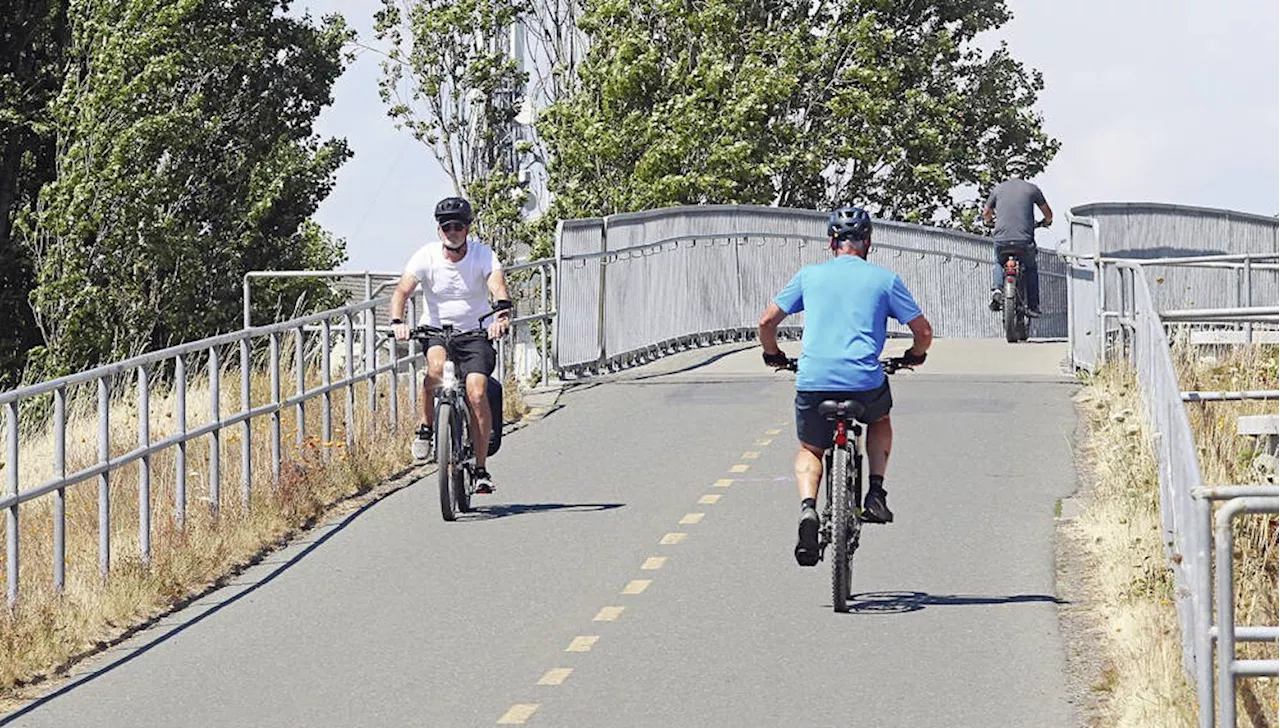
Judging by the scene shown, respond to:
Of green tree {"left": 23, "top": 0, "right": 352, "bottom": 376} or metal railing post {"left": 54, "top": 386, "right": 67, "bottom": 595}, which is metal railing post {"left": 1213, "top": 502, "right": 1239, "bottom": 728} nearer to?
metal railing post {"left": 54, "top": 386, "right": 67, "bottom": 595}

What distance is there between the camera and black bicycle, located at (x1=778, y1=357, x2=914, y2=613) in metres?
11.4

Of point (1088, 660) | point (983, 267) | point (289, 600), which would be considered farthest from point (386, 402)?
point (983, 267)

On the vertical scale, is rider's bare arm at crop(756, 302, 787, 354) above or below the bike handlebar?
above

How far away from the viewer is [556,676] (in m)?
10.3

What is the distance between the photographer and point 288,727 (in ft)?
→ 31.2

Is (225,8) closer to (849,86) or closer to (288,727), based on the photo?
(849,86)

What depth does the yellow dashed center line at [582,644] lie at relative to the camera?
429 inches

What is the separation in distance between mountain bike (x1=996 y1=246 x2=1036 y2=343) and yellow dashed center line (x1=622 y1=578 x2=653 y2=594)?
14.5 meters

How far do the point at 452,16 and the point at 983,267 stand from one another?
15.3 meters

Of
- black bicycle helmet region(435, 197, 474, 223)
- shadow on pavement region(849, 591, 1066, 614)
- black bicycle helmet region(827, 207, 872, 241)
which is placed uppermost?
black bicycle helmet region(435, 197, 474, 223)

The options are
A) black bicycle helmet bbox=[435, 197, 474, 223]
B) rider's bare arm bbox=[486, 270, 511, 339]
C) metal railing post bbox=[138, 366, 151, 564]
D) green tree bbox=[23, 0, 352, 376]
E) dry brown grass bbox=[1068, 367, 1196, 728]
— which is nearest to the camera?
dry brown grass bbox=[1068, 367, 1196, 728]

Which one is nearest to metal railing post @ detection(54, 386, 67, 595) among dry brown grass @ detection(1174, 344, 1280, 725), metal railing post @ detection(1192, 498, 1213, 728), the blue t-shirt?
the blue t-shirt

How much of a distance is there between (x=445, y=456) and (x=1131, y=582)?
434 centimetres

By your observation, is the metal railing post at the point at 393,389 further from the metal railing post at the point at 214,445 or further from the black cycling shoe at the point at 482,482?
the metal railing post at the point at 214,445
